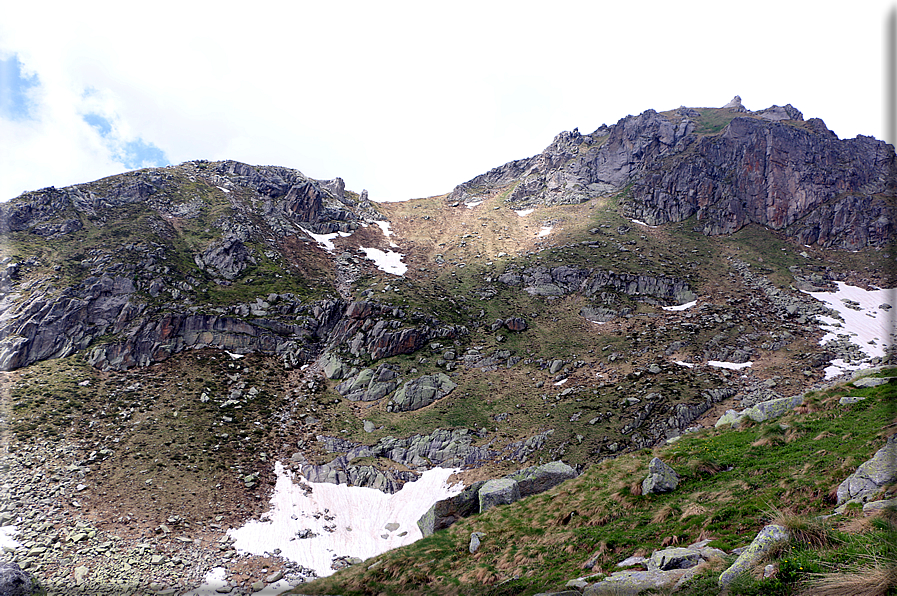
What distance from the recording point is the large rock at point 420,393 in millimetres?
49188

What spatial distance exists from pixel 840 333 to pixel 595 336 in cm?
3023

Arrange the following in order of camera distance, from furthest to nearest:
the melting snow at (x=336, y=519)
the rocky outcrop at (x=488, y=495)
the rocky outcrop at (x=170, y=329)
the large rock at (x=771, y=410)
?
the rocky outcrop at (x=170, y=329) < the melting snow at (x=336, y=519) < the rocky outcrop at (x=488, y=495) < the large rock at (x=771, y=410)

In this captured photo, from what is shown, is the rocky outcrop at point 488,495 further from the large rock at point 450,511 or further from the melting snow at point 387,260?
the melting snow at point 387,260

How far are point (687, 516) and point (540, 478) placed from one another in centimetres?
1409

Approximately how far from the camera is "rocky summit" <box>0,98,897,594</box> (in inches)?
946

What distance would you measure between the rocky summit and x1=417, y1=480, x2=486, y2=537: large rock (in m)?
0.15

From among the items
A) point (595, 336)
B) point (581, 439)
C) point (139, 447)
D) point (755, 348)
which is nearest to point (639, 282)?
point (595, 336)

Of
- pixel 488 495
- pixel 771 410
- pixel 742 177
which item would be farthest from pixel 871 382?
pixel 742 177

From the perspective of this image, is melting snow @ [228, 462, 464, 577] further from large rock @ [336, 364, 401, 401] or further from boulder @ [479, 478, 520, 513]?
large rock @ [336, 364, 401, 401]

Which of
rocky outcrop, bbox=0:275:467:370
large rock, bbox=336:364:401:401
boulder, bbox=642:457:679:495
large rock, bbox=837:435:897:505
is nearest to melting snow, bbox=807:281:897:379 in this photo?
boulder, bbox=642:457:679:495

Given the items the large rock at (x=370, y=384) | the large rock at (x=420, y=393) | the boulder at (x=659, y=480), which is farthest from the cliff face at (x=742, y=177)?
the boulder at (x=659, y=480)

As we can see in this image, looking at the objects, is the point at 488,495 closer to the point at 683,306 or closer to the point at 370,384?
the point at 370,384

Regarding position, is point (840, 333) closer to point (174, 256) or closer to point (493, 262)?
point (493, 262)

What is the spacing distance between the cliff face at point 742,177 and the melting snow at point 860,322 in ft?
61.8
